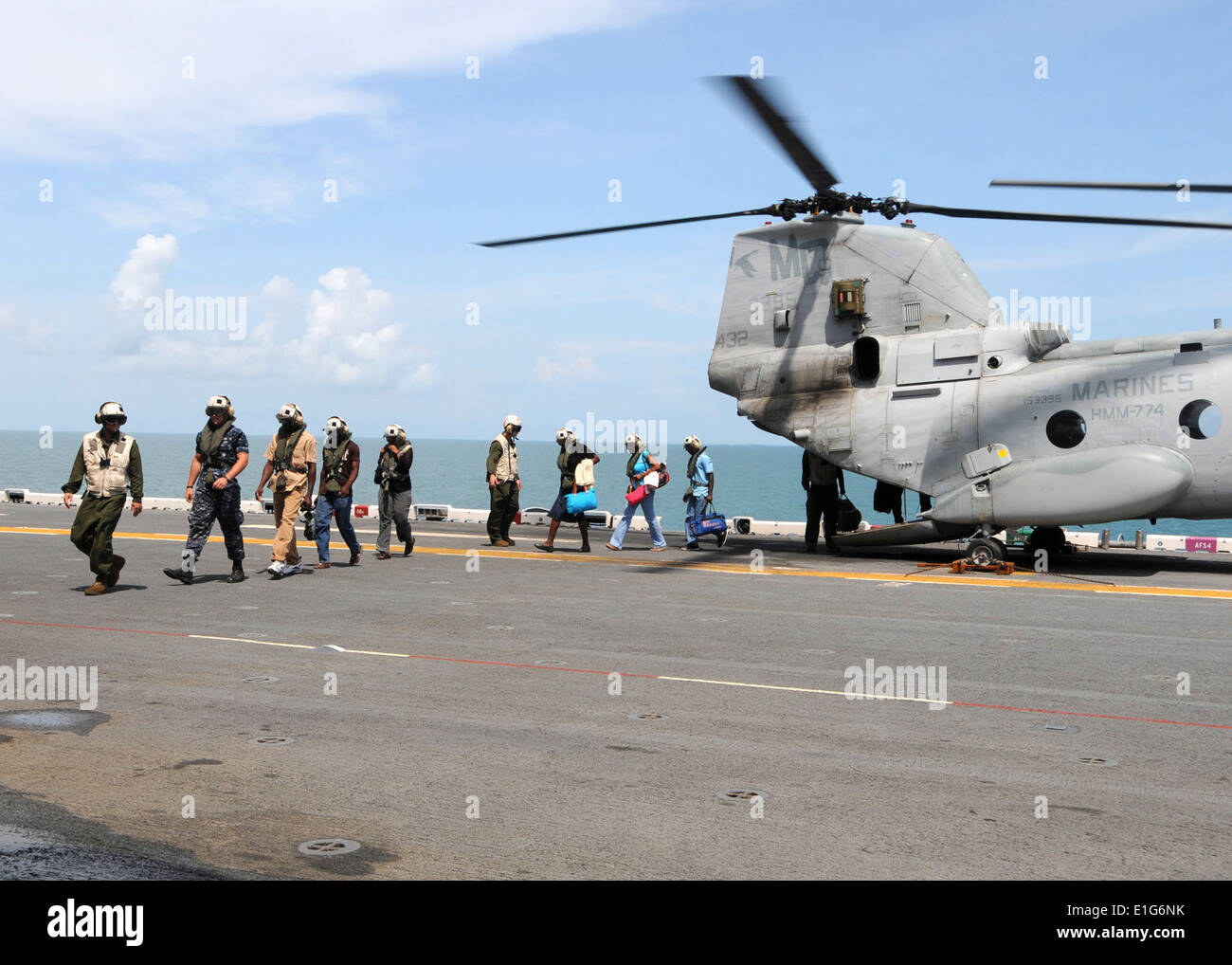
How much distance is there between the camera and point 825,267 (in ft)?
58.9

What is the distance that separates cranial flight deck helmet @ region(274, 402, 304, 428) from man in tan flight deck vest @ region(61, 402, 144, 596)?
76.9 inches

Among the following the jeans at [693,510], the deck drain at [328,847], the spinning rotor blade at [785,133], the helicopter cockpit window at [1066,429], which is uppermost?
the spinning rotor blade at [785,133]

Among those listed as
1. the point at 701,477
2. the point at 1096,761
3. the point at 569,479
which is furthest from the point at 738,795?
the point at 701,477

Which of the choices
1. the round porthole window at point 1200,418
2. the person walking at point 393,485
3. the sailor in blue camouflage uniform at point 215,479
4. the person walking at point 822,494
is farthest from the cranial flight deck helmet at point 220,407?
the round porthole window at point 1200,418

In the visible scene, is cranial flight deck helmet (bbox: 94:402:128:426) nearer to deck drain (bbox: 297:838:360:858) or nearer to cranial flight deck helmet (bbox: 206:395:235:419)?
cranial flight deck helmet (bbox: 206:395:235:419)

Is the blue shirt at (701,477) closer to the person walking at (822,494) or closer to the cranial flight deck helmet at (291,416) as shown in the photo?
the person walking at (822,494)

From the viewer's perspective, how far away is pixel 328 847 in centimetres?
471

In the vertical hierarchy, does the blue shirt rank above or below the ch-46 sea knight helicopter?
below

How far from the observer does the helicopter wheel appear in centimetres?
1584

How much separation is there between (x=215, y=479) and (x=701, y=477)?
885 cm

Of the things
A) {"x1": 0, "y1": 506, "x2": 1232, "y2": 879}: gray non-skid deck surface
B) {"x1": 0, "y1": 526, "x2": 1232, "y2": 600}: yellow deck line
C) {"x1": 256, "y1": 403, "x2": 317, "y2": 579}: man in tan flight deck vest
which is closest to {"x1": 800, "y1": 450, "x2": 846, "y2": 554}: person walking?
{"x1": 0, "y1": 526, "x2": 1232, "y2": 600}: yellow deck line

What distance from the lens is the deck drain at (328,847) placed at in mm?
4627

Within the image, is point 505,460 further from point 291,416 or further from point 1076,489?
point 1076,489
